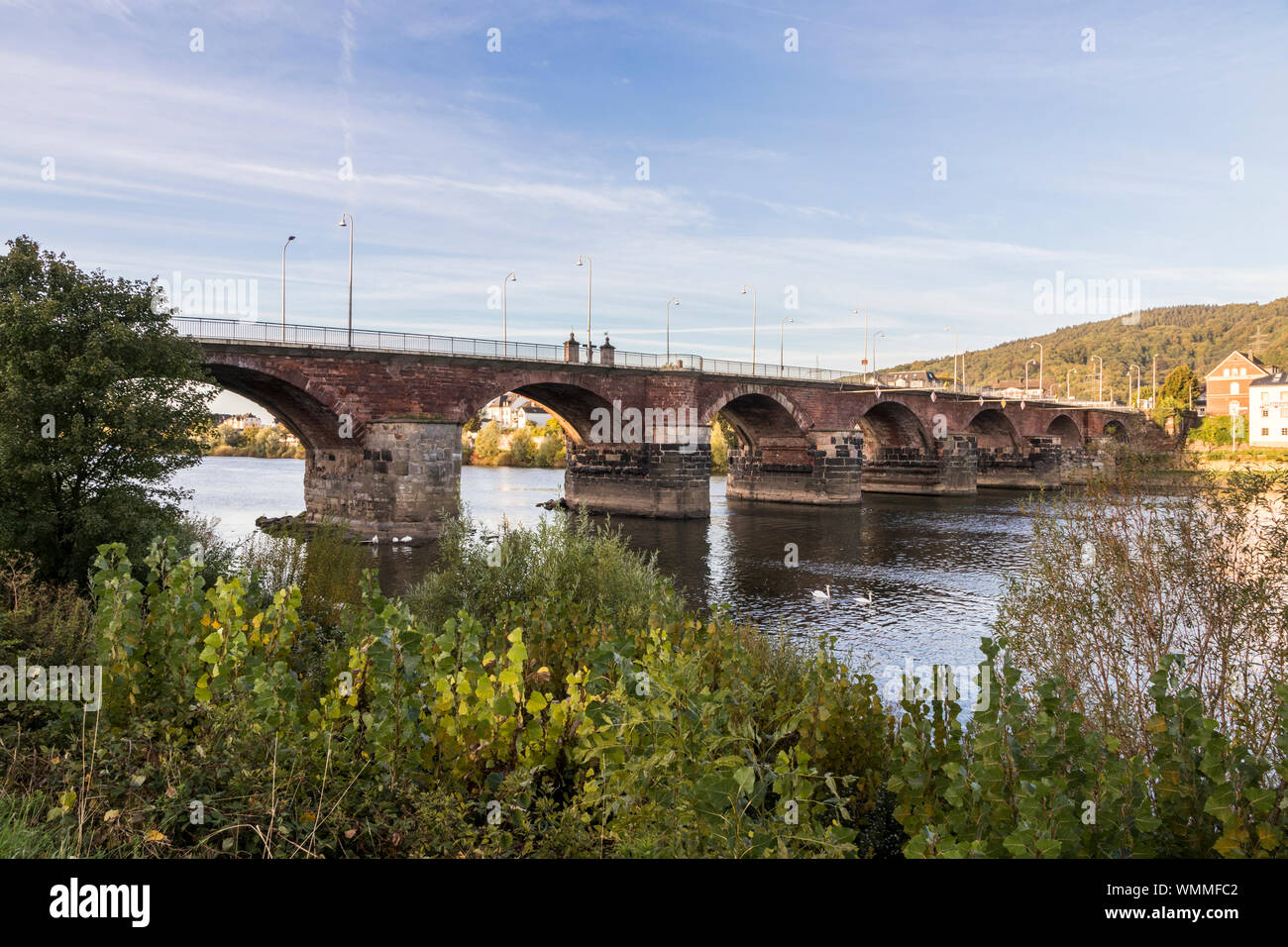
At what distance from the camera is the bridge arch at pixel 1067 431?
9056 cm

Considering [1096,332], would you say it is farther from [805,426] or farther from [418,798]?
[418,798]

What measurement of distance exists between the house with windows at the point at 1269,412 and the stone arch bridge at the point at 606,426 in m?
43.9

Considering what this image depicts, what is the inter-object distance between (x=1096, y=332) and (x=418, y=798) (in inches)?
8226

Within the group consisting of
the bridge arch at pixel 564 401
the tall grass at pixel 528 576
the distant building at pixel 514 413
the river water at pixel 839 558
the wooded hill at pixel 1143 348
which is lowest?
the river water at pixel 839 558

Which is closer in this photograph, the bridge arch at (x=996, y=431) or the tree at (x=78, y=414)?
the tree at (x=78, y=414)

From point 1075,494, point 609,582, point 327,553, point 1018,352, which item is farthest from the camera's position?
point 1018,352

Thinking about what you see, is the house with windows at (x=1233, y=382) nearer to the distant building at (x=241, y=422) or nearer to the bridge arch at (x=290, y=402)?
the bridge arch at (x=290, y=402)

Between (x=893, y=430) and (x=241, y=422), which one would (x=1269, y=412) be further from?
(x=241, y=422)

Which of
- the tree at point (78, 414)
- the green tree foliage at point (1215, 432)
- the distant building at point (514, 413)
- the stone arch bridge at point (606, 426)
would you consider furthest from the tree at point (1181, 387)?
the tree at point (78, 414)

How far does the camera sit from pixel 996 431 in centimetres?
8212

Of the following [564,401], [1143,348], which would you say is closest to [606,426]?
[564,401]

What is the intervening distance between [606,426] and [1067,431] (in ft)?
223
